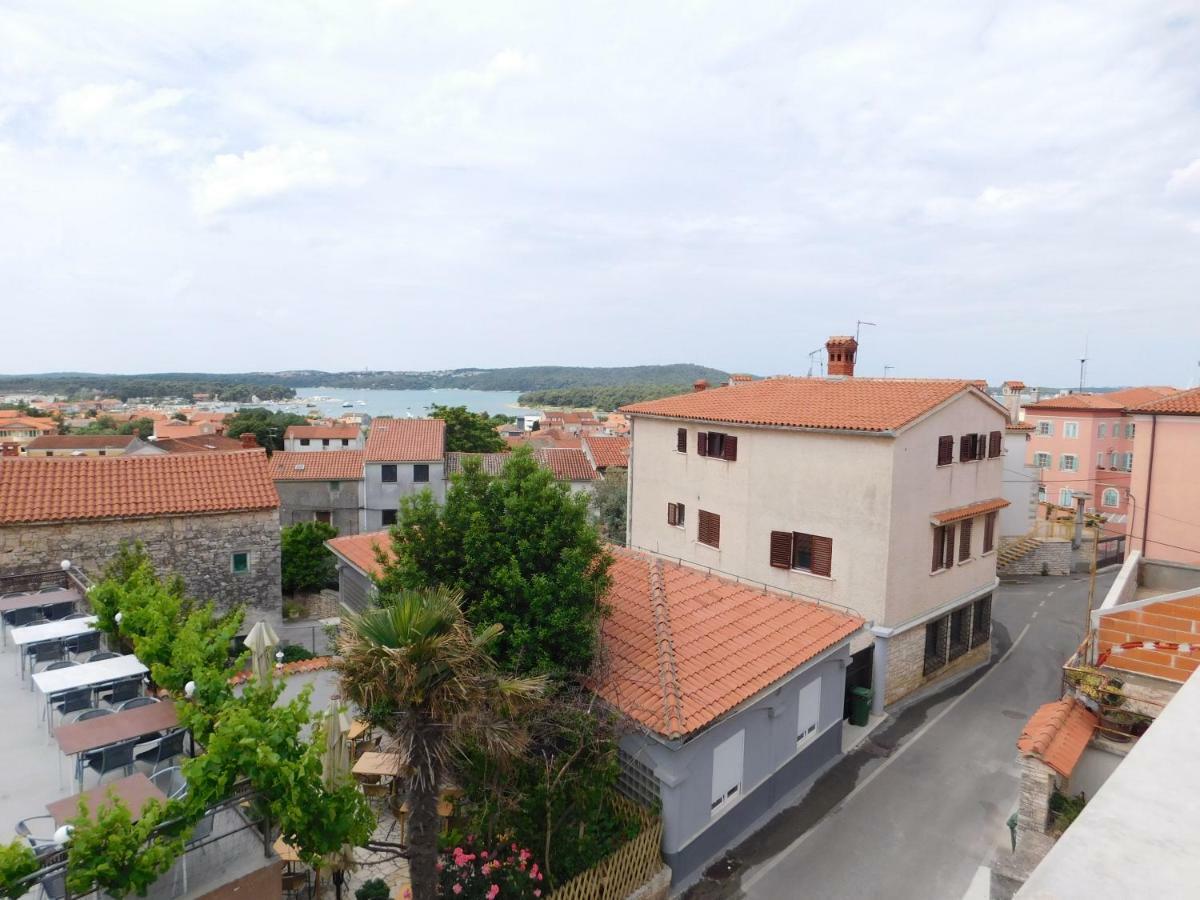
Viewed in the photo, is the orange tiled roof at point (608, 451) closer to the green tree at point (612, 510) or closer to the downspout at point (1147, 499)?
the green tree at point (612, 510)

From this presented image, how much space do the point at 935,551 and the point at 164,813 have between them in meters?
19.3

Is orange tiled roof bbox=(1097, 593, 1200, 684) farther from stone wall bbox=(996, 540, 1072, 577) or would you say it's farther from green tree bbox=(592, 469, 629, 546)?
stone wall bbox=(996, 540, 1072, 577)

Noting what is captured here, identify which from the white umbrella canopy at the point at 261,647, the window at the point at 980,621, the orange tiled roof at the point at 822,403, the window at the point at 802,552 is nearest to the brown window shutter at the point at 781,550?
the window at the point at 802,552

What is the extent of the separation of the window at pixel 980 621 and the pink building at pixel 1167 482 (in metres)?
5.42

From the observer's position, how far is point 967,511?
69.3 feet

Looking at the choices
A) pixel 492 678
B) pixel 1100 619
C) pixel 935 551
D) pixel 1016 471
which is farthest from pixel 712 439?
pixel 1016 471

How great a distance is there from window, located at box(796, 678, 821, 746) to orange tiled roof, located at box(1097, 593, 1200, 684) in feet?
18.0

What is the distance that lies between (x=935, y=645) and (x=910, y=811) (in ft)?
26.5

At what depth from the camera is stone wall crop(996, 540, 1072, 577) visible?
1412 inches

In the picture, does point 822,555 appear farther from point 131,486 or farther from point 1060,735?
point 131,486

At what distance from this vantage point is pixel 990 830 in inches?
543

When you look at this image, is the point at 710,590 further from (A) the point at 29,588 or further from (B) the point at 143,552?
(A) the point at 29,588

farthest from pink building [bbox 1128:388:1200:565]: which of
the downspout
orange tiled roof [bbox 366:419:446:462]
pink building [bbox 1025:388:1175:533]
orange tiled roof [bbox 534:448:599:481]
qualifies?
pink building [bbox 1025:388:1175:533]

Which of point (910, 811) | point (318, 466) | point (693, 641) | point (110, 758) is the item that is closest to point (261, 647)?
point (110, 758)
